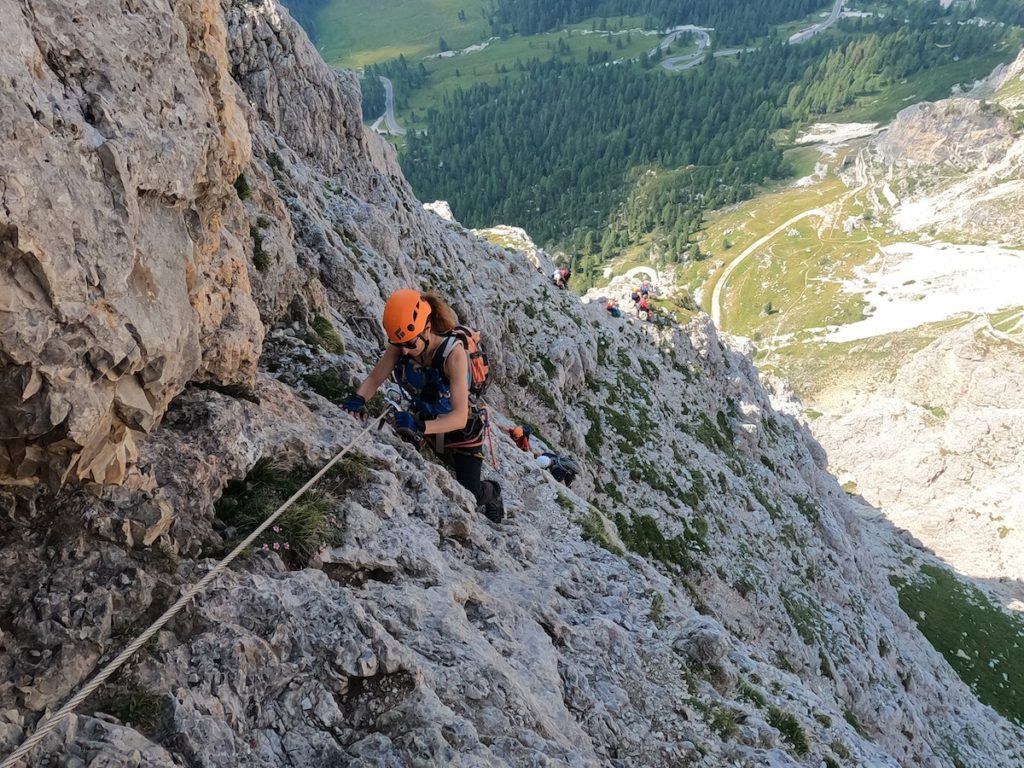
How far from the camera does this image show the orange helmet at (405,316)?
1096 centimetres

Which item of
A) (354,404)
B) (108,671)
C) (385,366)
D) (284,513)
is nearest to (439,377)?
(385,366)

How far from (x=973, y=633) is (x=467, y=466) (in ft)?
248

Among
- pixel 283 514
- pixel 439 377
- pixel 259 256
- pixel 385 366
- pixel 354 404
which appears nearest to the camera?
pixel 283 514

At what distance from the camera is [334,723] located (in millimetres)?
7805

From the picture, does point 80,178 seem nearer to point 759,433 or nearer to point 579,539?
point 579,539

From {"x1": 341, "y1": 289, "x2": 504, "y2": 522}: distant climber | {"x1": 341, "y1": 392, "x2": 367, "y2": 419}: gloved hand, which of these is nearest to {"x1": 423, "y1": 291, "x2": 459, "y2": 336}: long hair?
{"x1": 341, "y1": 289, "x2": 504, "y2": 522}: distant climber

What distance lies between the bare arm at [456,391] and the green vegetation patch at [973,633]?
2650 inches

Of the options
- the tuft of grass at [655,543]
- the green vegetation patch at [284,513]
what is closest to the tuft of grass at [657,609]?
the green vegetation patch at [284,513]

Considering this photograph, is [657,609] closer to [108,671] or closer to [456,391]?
[456,391]

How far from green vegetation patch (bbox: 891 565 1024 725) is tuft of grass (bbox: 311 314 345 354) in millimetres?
67267

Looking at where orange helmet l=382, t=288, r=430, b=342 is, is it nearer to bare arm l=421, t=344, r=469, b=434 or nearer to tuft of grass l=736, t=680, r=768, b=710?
bare arm l=421, t=344, r=469, b=434

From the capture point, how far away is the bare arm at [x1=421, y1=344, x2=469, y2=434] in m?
11.4

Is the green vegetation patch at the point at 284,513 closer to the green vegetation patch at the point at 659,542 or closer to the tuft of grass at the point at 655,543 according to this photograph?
the green vegetation patch at the point at 659,542

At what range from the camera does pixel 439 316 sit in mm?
11680
